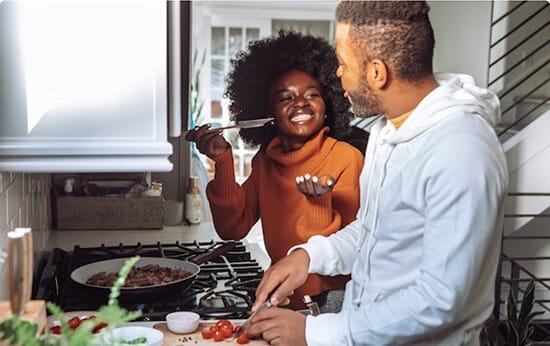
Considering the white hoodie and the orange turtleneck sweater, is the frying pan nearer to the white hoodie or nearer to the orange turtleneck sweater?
the orange turtleneck sweater

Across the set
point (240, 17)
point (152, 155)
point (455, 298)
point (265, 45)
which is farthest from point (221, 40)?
point (455, 298)

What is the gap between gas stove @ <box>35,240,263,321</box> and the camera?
1556 millimetres

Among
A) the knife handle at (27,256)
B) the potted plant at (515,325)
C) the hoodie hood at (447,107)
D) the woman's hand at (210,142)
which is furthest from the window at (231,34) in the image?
the potted plant at (515,325)

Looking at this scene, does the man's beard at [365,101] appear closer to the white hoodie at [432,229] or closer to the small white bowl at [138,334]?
the white hoodie at [432,229]

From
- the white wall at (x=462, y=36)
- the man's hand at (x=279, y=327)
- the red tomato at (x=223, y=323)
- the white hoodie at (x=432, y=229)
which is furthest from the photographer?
the white wall at (x=462, y=36)

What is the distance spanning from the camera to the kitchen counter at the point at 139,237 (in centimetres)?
177

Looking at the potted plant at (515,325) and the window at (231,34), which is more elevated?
the window at (231,34)

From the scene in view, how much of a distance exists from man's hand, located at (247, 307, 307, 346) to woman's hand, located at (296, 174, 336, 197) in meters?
0.35

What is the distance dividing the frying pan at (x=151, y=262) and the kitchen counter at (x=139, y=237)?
48 mm

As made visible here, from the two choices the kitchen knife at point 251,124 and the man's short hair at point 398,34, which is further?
the kitchen knife at point 251,124

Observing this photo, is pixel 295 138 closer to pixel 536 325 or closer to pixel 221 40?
pixel 221 40

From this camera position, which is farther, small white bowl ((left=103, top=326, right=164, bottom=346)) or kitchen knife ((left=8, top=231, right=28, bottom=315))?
small white bowl ((left=103, top=326, right=164, bottom=346))

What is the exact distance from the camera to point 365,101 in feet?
4.09

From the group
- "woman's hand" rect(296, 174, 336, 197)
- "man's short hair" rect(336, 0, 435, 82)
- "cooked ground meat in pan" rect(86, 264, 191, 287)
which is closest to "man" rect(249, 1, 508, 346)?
"man's short hair" rect(336, 0, 435, 82)
